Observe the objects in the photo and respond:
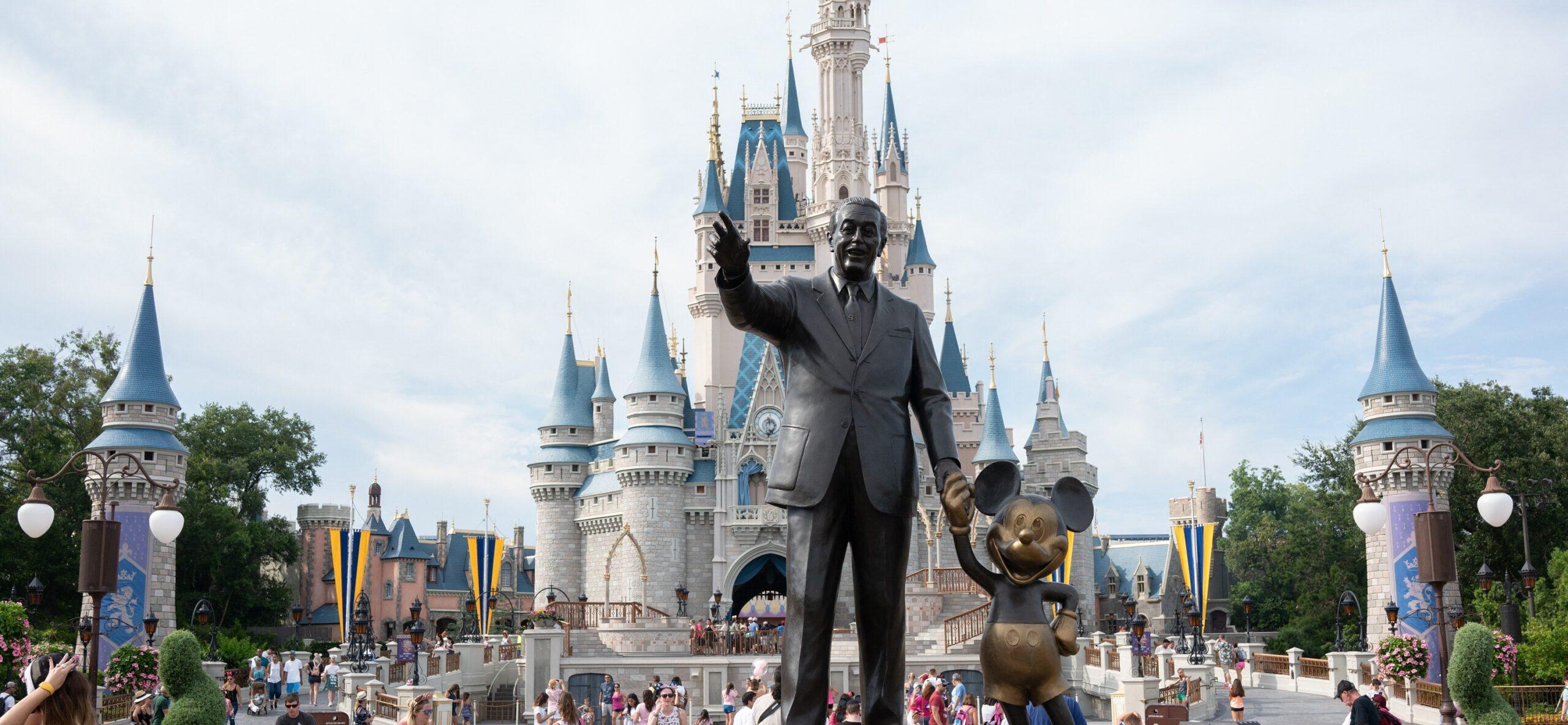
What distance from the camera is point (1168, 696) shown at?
2334cm

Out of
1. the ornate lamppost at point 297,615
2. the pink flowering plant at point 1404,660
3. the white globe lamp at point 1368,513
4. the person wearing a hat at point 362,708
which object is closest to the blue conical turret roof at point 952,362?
the ornate lamppost at point 297,615

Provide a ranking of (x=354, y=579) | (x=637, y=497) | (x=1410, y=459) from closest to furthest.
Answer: (x=1410, y=459)
(x=354, y=579)
(x=637, y=497)

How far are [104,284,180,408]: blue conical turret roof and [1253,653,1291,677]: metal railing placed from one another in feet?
99.2

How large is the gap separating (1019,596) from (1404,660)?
64.7 ft

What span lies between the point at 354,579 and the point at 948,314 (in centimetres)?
2976

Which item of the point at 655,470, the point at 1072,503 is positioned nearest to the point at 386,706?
the point at 1072,503

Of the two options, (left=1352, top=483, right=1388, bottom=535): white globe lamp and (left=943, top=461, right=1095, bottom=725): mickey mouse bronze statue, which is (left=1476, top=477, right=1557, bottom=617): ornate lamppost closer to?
(left=1352, top=483, right=1388, bottom=535): white globe lamp

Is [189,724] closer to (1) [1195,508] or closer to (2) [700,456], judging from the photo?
(2) [700,456]

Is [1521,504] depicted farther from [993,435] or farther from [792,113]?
[792,113]

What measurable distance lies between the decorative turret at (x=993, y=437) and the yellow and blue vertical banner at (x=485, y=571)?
1822 centimetres

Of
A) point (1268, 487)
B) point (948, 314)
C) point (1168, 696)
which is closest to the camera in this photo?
point (1168, 696)

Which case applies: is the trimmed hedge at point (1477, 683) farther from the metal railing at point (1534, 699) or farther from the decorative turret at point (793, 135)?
the decorative turret at point (793, 135)

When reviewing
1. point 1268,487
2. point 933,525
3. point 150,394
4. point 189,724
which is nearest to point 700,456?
point 933,525

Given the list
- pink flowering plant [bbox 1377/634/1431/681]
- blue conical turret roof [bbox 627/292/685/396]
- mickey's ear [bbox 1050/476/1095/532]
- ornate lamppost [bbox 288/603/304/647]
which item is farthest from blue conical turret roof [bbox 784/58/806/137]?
mickey's ear [bbox 1050/476/1095/532]
